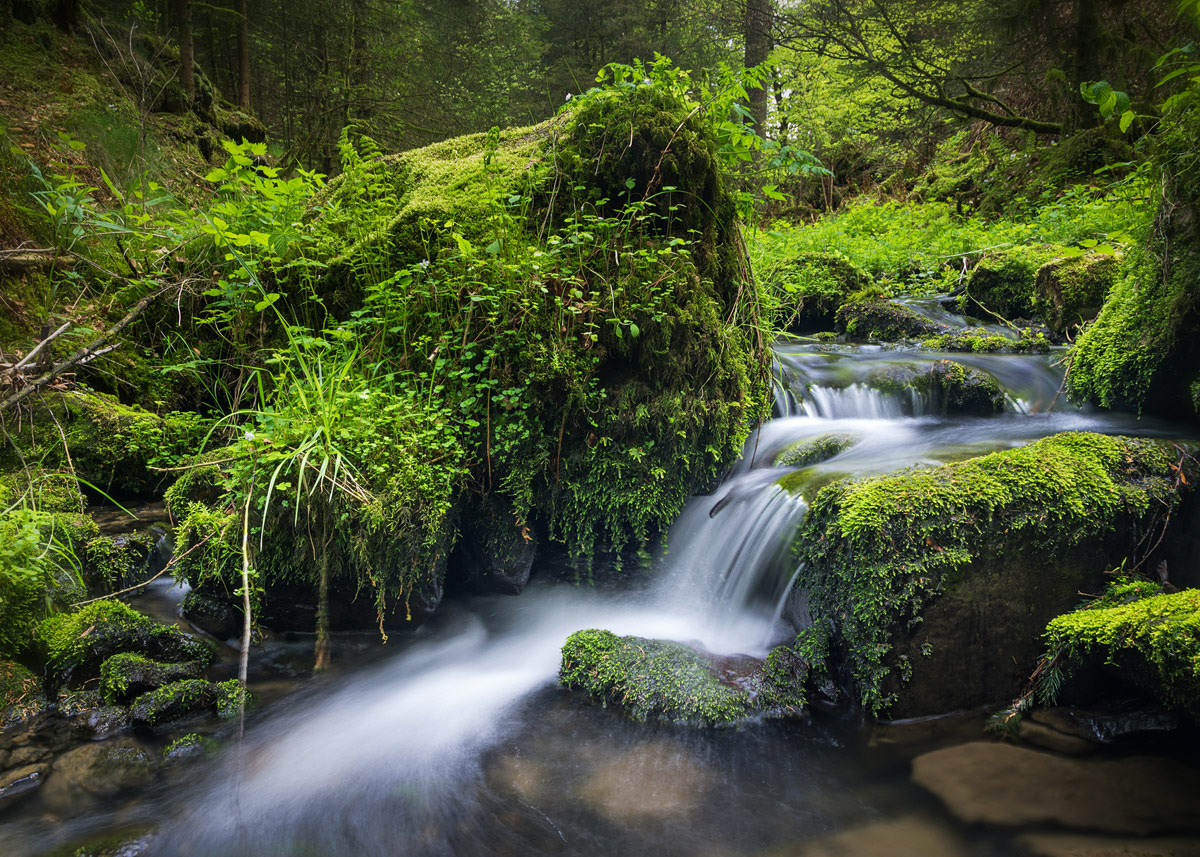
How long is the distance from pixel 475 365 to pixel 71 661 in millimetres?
2574

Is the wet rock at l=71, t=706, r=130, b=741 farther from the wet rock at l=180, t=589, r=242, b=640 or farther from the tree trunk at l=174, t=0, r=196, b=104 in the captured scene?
the tree trunk at l=174, t=0, r=196, b=104

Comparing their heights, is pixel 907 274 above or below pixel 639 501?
above

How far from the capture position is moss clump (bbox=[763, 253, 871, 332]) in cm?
826

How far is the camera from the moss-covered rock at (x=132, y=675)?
316 cm

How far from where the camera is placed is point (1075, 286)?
6.32 meters

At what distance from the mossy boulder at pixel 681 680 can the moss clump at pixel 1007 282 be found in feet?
18.7

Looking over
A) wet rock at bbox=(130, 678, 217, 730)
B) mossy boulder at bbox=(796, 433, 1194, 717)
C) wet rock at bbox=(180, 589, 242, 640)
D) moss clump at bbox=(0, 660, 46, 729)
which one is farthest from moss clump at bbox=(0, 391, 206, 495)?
mossy boulder at bbox=(796, 433, 1194, 717)

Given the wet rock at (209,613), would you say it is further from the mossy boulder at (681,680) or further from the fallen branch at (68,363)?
the mossy boulder at (681,680)

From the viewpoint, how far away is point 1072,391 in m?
4.89

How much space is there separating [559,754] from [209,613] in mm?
2285

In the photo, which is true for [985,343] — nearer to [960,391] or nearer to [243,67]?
[960,391]

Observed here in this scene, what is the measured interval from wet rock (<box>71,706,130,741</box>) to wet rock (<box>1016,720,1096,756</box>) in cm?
430

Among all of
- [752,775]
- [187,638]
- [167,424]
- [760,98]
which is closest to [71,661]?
[187,638]

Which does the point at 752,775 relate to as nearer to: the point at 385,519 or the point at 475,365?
the point at 385,519
